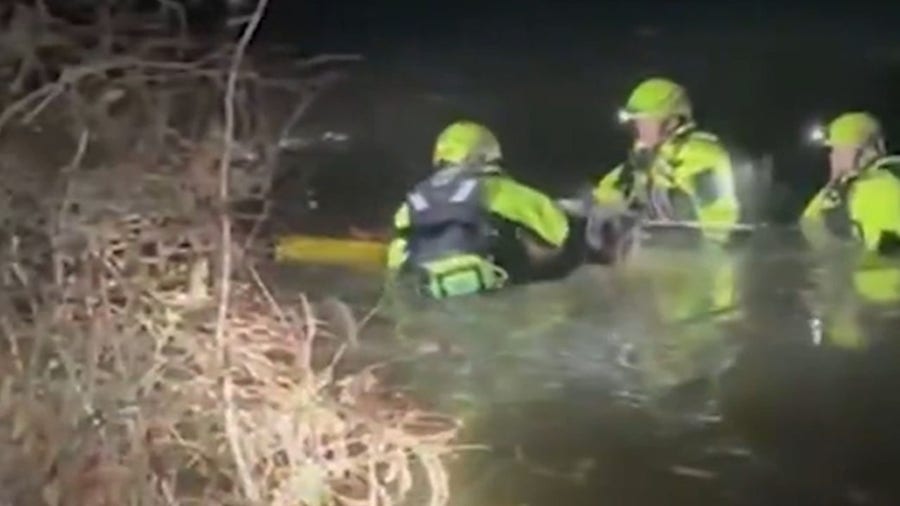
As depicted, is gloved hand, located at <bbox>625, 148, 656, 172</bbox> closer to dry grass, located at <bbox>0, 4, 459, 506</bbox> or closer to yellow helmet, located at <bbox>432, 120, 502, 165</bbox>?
yellow helmet, located at <bbox>432, 120, 502, 165</bbox>

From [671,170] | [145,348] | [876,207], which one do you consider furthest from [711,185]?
[145,348]

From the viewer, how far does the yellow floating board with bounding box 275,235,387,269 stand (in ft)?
5.18

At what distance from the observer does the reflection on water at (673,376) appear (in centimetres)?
145

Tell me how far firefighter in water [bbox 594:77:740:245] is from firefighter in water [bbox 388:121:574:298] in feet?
0.22

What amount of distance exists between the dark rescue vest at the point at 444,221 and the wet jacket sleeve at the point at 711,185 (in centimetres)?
19

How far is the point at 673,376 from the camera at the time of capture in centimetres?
150

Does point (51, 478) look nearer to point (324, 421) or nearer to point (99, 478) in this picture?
point (99, 478)

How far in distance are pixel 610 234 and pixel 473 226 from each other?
0.42 feet

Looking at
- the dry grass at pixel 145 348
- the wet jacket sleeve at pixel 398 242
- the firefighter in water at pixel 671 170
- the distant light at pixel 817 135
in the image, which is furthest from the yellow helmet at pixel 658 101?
the dry grass at pixel 145 348

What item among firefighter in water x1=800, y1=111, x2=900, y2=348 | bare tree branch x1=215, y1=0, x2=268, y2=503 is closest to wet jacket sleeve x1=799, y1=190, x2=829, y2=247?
firefighter in water x1=800, y1=111, x2=900, y2=348

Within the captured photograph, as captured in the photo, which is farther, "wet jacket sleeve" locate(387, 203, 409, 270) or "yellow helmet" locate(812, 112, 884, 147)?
"wet jacket sleeve" locate(387, 203, 409, 270)

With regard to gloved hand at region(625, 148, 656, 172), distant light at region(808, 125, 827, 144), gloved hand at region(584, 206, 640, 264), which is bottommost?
gloved hand at region(584, 206, 640, 264)

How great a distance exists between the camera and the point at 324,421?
5.03 ft

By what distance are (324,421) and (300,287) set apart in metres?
0.13
